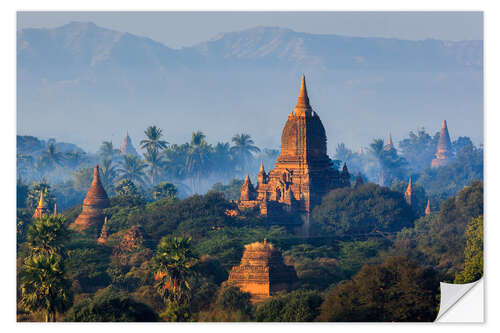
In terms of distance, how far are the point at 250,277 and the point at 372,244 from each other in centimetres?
1918

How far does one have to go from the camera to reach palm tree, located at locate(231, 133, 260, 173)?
18100 cm

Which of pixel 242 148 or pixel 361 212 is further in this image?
pixel 242 148

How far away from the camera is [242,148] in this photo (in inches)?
7200

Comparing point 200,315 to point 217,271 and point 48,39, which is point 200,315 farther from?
point 48,39

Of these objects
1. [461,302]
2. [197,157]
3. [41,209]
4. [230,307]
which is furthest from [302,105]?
[197,157]

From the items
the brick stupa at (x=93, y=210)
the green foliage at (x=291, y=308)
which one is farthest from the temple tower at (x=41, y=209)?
the green foliage at (x=291, y=308)

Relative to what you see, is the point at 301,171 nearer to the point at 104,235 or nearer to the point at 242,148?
the point at 104,235

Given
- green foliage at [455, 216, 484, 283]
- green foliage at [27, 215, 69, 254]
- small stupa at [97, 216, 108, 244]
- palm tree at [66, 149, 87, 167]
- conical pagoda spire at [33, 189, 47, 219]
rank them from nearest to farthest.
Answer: green foliage at [455, 216, 484, 283]
green foliage at [27, 215, 69, 254]
small stupa at [97, 216, 108, 244]
conical pagoda spire at [33, 189, 47, 219]
palm tree at [66, 149, 87, 167]

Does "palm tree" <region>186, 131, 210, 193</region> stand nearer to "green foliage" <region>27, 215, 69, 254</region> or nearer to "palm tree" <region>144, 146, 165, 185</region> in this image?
"palm tree" <region>144, 146, 165, 185</region>

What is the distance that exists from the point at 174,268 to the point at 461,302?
16824 millimetres

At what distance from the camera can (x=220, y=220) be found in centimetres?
10238

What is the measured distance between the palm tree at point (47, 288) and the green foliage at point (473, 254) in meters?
21.2

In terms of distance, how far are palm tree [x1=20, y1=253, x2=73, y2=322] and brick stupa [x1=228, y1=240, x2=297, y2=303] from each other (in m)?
13.1

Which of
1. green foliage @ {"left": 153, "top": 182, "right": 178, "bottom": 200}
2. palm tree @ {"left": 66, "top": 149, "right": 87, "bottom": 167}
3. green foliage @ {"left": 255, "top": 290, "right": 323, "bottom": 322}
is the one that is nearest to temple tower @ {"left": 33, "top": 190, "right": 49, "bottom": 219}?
green foliage @ {"left": 153, "top": 182, "right": 178, "bottom": 200}
